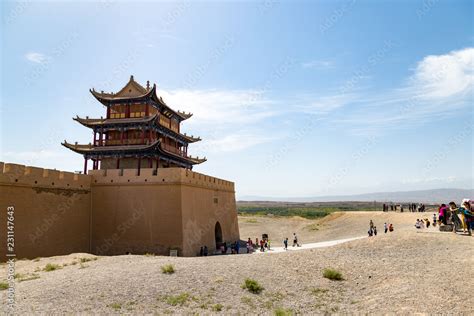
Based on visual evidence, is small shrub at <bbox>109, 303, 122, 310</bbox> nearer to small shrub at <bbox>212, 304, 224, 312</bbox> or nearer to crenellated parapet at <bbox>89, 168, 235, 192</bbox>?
small shrub at <bbox>212, 304, 224, 312</bbox>

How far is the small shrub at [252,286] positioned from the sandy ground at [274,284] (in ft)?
0.61

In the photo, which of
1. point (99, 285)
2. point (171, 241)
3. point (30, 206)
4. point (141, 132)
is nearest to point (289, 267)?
point (99, 285)

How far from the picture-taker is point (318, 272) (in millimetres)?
13203

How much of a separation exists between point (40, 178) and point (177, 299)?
43.7ft

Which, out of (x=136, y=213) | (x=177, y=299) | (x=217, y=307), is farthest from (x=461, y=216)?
(x=136, y=213)

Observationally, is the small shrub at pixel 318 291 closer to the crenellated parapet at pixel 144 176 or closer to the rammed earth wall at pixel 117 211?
the rammed earth wall at pixel 117 211

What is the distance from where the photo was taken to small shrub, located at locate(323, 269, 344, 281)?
12578 millimetres

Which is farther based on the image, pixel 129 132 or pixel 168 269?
pixel 129 132

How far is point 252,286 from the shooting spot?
11.4m

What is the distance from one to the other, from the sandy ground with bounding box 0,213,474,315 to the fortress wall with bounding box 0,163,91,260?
7.31 ft

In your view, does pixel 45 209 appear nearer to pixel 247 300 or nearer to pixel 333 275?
pixel 247 300

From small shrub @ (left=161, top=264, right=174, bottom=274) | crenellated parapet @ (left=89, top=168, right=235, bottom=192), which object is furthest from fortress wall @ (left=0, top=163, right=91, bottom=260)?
small shrub @ (left=161, top=264, right=174, bottom=274)

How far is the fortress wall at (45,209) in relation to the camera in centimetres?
1769

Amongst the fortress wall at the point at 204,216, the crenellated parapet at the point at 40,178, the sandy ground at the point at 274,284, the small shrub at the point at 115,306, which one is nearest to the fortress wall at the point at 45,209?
the crenellated parapet at the point at 40,178
